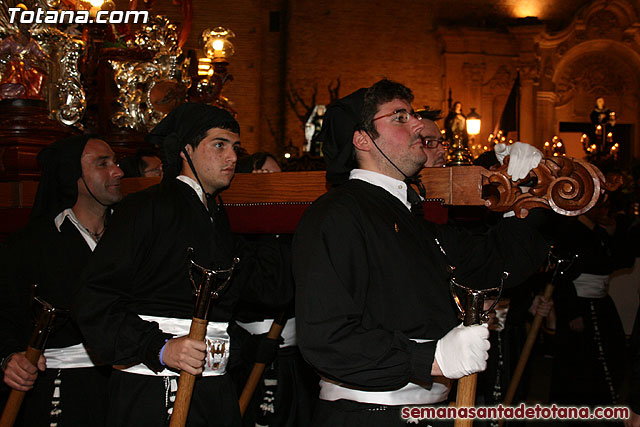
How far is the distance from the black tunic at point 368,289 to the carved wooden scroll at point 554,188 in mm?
420

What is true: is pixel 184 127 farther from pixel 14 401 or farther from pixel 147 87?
pixel 147 87

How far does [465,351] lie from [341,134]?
1.11 metres

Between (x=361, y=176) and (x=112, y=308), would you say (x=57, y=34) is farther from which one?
(x=361, y=176)

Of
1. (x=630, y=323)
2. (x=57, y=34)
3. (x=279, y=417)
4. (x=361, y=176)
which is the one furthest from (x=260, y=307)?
(x=630, y=323)

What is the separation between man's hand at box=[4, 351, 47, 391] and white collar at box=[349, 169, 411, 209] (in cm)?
202

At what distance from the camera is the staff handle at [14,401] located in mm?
3521

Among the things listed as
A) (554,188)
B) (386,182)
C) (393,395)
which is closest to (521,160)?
(554,188)

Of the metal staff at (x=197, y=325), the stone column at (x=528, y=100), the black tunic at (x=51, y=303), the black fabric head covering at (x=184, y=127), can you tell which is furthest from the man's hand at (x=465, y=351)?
the stone column at (x=528, y=100)

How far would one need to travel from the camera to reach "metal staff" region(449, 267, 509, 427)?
2275mm

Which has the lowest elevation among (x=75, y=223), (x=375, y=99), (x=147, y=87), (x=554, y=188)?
(x=75, y=223)

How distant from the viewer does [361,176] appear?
9.24 feet

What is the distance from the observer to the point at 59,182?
4.05m

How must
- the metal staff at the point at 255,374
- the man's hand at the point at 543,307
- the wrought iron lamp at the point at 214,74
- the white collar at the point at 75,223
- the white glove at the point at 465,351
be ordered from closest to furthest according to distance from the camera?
the white glove at the point at 465,351, the white collar at the point at 75,223, the metal staff at the point at 255,374, the man's hand at the point at 543,307, the wrought iron lamp at the point at 214,74

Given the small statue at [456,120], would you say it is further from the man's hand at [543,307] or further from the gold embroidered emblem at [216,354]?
the gold embroidered emblem at [216,354]
